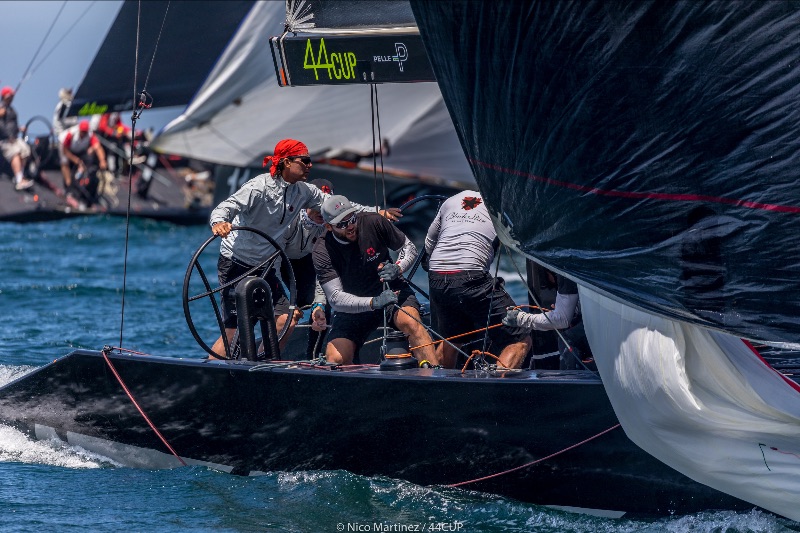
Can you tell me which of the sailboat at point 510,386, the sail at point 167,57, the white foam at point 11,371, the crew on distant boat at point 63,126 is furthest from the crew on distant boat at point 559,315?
the crew on distant boat at point 63,126

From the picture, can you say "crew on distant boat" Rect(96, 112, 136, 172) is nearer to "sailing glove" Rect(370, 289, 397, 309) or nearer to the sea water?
the sea water

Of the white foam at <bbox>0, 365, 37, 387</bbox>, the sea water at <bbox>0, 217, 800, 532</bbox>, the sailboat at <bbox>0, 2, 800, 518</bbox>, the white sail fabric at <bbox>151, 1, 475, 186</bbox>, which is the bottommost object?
the sea water at <bbox>0, 217, 800, 532</bbox>

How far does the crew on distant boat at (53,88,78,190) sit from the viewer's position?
16.6m

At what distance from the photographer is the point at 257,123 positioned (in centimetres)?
1511

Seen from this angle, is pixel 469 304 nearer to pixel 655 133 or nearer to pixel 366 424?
pixel 366 424

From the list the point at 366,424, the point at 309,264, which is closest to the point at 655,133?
the point at 366,424

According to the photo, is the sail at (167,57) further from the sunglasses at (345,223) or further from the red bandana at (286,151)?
the sunglasses at (345,223)

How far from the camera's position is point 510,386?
5086 mm

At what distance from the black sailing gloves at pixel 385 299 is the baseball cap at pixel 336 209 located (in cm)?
40

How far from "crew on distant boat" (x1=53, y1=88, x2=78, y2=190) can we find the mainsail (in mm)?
12598

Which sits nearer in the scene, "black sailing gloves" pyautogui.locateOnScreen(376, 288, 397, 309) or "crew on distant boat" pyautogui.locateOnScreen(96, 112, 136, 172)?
"black sailing gloves" pyautogui.locateOnScreen(376, 288, 397, 309)

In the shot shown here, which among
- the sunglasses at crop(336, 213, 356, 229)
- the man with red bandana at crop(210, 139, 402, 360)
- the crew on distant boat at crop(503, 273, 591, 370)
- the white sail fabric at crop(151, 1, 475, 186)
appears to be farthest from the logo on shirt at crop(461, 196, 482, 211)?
the white sail fabric at crop(151, 1, 475, 186)

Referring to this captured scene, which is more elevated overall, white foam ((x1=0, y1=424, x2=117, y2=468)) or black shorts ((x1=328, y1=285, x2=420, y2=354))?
black shorts ((x1=328, y1=285, x2=420, y2=354))

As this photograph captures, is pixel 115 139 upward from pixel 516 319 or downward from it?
upward
